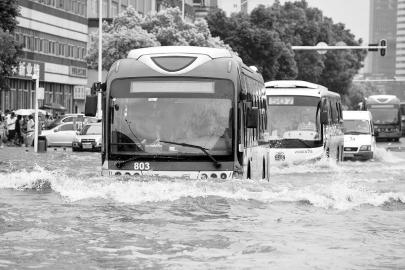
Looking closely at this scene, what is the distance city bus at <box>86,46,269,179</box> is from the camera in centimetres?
1723

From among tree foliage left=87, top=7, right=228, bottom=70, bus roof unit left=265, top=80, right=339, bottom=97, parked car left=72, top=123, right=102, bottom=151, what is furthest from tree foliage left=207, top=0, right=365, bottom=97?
bus roof unit left=265, top=80, right=339, bottom=97

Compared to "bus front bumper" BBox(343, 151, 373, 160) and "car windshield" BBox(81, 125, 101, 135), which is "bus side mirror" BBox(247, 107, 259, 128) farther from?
"car windshield" BBox(81, 125, 101, 135)

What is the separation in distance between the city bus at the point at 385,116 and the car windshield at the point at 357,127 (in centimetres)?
3148

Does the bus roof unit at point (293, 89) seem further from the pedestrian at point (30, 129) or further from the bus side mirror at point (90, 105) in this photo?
the pedestrian at point (30, 129)

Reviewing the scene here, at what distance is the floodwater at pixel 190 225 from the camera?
37.2 ft

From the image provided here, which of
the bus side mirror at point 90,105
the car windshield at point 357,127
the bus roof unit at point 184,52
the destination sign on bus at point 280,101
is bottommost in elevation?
the car windshield at point 357,127

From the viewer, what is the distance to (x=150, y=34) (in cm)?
6481

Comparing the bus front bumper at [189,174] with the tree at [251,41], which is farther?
the tree at [251,41]

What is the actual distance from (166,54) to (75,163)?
18.4m

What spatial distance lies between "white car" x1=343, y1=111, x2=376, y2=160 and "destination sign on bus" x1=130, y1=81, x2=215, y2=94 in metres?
23.1

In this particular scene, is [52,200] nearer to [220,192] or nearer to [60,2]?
[220,192]

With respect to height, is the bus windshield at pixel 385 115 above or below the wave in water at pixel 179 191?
above

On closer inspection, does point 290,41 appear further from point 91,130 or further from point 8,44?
point 8,44

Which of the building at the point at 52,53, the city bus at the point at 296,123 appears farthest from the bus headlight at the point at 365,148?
the building at the point at 52,53
